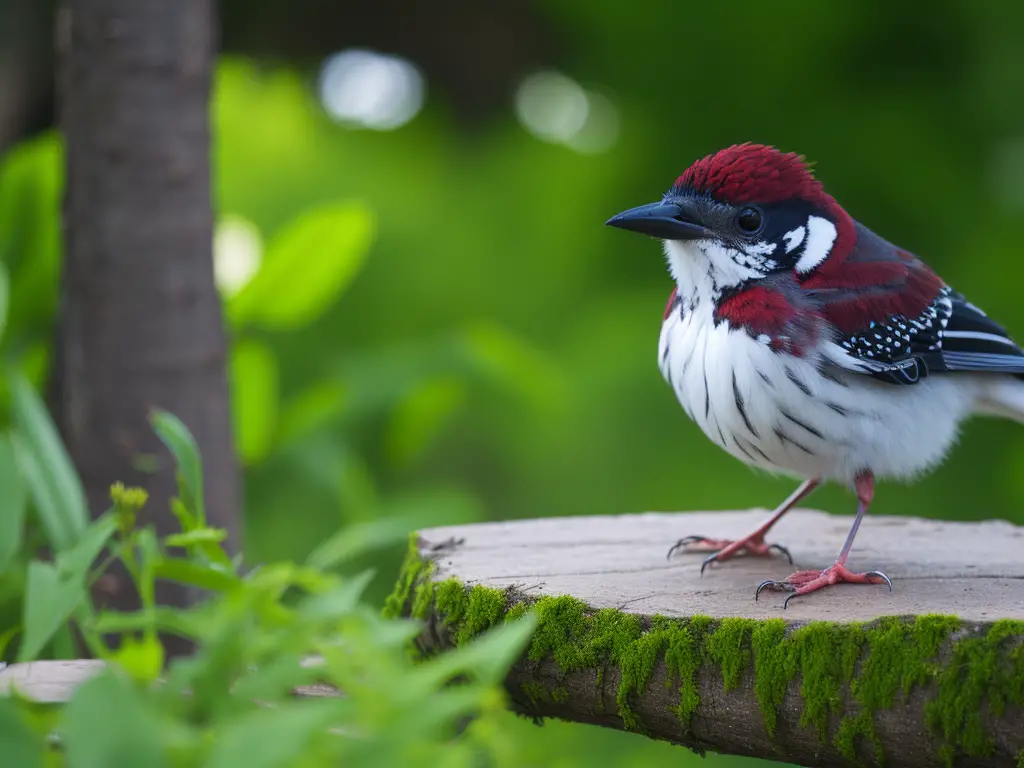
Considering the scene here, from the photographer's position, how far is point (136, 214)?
275 cm

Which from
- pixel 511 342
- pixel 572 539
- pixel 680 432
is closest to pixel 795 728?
pixel 572 539

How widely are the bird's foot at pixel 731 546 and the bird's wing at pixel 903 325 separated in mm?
509

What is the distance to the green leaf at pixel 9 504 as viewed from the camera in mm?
2066

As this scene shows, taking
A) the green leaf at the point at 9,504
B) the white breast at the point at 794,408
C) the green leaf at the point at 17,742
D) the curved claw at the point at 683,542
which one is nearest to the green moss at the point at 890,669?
the white breast at the point at 794,408

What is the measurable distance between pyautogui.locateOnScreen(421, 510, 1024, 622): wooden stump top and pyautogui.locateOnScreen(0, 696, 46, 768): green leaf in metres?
1.14

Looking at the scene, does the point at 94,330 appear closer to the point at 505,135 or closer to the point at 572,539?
the point at 572,539

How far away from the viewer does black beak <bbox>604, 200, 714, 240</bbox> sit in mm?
Result: 2396

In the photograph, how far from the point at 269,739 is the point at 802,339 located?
1.57 meters

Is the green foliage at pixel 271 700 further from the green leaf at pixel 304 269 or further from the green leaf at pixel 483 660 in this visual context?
the green leaf at pixel 304 269

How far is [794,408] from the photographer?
2.33 meters

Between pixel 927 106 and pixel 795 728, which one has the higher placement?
pixel 927 106

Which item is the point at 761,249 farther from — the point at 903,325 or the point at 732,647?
the point at 732,647

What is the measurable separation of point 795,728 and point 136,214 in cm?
186

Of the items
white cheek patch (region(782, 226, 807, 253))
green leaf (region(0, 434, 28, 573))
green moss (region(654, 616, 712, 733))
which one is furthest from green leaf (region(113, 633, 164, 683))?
white cheek patch (region(782, 226, 807, 253))
